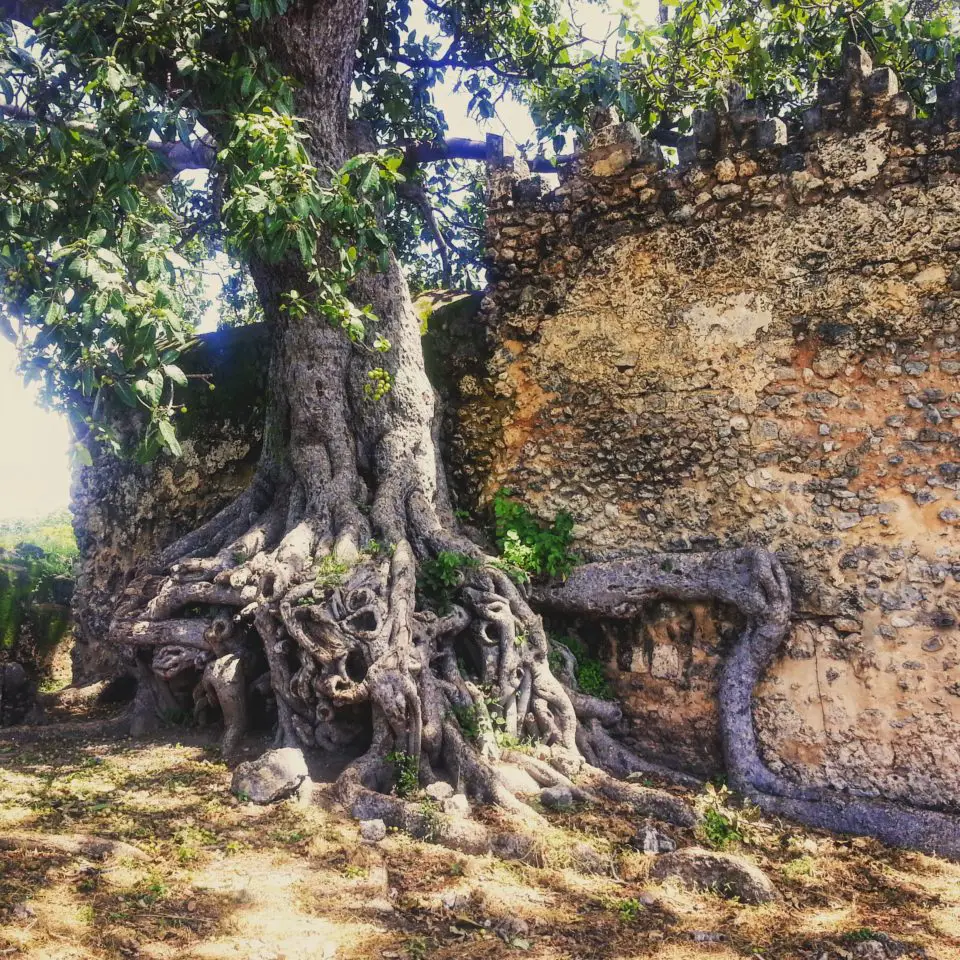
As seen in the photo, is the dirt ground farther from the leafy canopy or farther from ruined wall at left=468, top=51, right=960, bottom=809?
the leafy canopy

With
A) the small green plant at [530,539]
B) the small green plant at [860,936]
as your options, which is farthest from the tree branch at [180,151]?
the small green plant at [860,936]

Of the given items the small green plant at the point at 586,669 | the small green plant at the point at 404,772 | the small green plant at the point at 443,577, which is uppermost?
the small green plant at the point at 443,577

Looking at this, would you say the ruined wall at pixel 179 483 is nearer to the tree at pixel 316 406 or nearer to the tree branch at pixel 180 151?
the tree at pixel 316 406

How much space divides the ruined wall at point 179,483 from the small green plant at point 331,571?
6.88 feet

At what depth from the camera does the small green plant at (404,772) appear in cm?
474

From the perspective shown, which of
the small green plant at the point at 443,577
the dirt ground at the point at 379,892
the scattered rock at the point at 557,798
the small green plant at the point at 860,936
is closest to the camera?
the dirt ground at the point at 379,892

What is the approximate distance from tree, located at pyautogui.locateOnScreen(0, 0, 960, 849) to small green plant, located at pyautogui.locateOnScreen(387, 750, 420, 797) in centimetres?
2

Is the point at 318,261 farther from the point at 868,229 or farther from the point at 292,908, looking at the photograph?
the point at 292,908

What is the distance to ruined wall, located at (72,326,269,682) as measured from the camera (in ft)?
24.9

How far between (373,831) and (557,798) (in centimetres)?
104

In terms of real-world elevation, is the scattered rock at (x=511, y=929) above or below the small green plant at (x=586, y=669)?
below

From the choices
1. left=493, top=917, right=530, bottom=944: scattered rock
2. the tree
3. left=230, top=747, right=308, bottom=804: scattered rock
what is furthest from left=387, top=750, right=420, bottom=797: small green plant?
left=493, top=917, right=530, bottom=944: scattered rock

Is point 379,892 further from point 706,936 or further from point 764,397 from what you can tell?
point 764,397

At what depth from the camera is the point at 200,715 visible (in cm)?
596
